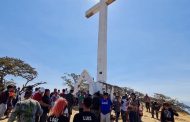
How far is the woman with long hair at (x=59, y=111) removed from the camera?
4.99 m

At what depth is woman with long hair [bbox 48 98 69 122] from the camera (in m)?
4.99

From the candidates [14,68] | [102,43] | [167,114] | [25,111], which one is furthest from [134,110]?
[14,68]

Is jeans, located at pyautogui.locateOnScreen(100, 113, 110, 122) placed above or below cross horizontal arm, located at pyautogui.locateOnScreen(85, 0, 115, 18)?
below

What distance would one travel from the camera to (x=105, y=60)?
19969 millimetres

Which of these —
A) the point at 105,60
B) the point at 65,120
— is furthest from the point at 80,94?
the point at 65,120

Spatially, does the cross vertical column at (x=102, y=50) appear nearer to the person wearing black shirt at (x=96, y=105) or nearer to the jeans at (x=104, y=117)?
the jeans at (x=104, y=117)

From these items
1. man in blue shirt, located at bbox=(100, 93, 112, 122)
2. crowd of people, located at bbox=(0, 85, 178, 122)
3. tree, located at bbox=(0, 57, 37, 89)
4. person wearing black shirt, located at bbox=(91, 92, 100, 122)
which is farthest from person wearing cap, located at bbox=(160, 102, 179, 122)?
tree, located at bbox=(0, 57, 37, 89)

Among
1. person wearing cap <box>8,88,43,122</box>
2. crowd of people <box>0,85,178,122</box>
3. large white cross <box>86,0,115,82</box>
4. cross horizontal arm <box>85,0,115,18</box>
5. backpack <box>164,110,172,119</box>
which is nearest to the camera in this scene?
crowd of people <box>0,85,178,122</box>

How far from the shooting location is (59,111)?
16.5 ft

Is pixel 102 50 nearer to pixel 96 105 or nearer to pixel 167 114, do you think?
pixel 96 105

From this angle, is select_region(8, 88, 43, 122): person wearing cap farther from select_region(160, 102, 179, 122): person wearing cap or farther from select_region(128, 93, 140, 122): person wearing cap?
select_region(128, 93, 140, 122): person wearing cap

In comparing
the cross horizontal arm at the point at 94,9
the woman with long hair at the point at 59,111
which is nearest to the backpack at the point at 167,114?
the woman with long hair at the point at 59,111

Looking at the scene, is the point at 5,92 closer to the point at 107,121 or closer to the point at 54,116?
the point at 107,121

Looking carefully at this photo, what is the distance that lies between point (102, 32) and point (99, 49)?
1235 millimetres
